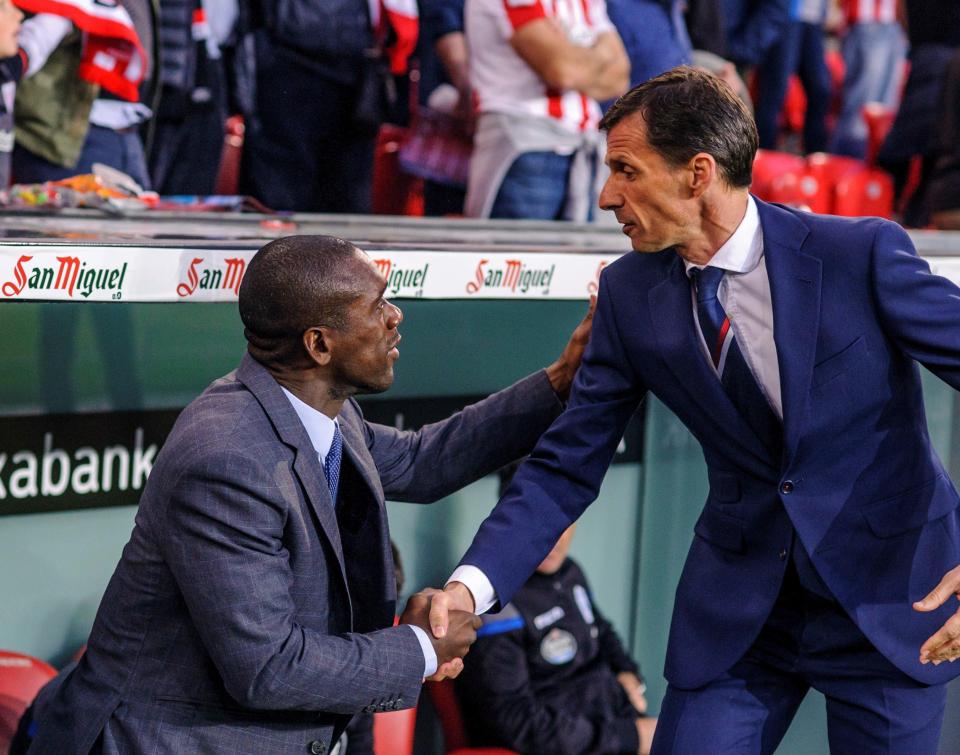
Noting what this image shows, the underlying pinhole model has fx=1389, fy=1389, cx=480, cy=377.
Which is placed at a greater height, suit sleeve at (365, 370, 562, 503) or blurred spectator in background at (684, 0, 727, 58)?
blurred spectator in background at (684, 0, 727, 58)

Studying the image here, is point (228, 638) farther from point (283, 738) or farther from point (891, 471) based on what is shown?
point (891, 471)

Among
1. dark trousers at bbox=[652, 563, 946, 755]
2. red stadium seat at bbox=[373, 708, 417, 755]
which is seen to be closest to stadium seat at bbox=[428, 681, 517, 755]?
red stadium seat at bbox=[373, 708, 417, 755]

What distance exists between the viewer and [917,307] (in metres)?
2.18

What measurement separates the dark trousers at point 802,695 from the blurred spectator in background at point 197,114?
2.72m

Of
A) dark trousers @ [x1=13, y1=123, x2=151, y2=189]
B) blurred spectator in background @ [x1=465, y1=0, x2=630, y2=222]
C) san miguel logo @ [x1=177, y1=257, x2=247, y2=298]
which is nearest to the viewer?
san miguel logo @ [x1=177, y1=257, x2=247, y2=298]

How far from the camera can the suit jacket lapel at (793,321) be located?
221 cm

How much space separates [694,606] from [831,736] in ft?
1.04

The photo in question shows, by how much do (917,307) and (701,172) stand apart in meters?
0.40

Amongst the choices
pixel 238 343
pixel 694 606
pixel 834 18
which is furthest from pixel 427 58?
pixel 834 18

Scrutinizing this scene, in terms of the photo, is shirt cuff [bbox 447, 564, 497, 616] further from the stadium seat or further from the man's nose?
the stadium seat

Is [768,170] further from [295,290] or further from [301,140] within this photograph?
[295,290]

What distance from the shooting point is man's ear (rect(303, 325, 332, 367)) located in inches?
88.6

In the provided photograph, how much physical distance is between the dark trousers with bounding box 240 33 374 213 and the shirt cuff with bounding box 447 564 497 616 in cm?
245

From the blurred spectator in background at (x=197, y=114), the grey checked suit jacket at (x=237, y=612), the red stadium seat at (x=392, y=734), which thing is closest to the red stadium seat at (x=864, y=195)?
the blurred spectator in background at (x=197, y=114)
